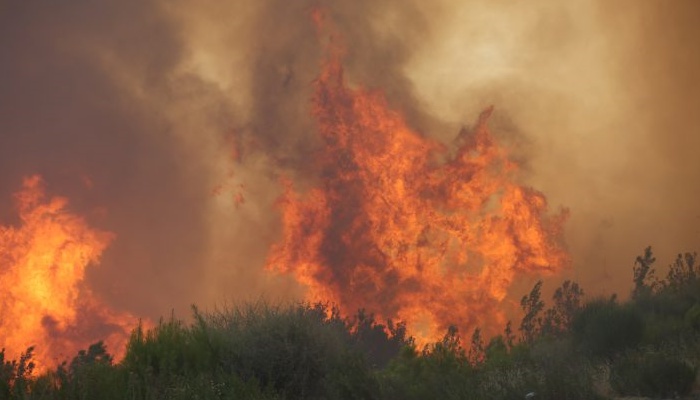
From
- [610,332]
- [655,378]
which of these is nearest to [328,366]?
[655,378]

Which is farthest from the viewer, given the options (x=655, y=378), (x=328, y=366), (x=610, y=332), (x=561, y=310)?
(x=561, y=310)

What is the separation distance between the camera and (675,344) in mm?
18078

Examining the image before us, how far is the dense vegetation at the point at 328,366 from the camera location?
13.5 m

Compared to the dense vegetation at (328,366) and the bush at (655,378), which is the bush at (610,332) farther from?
the bush at (655,378)

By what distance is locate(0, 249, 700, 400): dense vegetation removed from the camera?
13492mm

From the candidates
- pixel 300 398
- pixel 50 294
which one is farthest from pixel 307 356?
pixel 50 294

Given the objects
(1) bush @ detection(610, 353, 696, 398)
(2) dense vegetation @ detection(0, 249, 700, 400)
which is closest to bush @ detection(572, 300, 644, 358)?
(2) dense vegetation @ detection(0, 249, 700, 400)

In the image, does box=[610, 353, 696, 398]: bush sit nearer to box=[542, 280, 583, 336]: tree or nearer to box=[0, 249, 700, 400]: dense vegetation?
box=[0, 249, 700, 400]: dense vegetation

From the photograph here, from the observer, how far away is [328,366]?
52.6 ft

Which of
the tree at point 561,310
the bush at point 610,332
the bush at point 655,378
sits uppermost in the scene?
the tree at point 561,310

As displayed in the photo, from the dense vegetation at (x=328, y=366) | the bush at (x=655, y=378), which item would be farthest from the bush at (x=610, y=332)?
the bush at (x=655, y=378)

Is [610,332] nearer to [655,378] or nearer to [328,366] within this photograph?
[655,378]

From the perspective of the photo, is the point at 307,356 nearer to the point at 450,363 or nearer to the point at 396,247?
the point at 450,363

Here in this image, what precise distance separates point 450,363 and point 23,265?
36.6 meters
